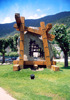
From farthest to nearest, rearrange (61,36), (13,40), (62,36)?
(13,40), (62,36), (61,36)

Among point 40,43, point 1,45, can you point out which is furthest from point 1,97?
point 1,45

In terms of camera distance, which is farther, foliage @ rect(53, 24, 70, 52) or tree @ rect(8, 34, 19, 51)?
tree @ rect(8, 34, 19, 51)

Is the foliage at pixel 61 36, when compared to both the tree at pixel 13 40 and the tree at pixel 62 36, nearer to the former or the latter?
the tree at pixel 62 36

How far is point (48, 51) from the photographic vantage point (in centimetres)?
1231

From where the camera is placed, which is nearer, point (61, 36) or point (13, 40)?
point (61, 36)

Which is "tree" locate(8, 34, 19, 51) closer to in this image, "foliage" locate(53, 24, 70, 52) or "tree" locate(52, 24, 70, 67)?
"tree" locate(52, 24, 70, 67)

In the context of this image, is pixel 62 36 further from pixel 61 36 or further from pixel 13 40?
pixel 13 40

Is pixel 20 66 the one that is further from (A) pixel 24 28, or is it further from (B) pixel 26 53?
(A) pixel 24 28

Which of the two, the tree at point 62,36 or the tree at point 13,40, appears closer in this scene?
the tree at point 62,36

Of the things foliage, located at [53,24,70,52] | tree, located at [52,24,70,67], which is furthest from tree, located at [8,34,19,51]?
foliage, located at [53,24,70,52]

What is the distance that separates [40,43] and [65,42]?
4.84 metres

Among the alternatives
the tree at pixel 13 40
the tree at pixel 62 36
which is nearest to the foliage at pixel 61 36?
the tree at pixel 62 36

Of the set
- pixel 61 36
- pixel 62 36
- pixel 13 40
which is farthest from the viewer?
pixel 13 40

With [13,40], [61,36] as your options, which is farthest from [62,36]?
[13,40]
